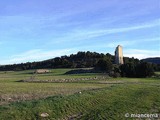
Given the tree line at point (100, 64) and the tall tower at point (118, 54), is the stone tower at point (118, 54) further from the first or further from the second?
the tree line at point (100, 64)

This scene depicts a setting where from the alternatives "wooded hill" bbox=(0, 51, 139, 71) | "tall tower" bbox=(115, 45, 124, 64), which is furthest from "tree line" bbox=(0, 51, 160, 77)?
"tall tower" bbox=(115, 45, 124, 64)

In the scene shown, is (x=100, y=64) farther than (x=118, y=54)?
No

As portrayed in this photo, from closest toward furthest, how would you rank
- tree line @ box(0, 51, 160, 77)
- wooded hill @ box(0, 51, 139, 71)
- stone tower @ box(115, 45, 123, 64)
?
tree line @ box(0, 51, 160, 77)
stone tower @ box(115, 45, 123, 64)
wooded hill @ box(0, 51, 139, 71)

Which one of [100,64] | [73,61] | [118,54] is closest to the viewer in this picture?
[100,64]

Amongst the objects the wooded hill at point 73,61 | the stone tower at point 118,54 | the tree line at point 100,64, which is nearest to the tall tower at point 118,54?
the stone tower at point 118,54

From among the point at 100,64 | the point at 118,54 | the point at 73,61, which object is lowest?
the point at 100,64

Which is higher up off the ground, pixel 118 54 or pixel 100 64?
pixel 118 54

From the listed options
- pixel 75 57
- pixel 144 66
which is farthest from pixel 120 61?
pixel 75 57

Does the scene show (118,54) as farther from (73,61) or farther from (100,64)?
(73,61)

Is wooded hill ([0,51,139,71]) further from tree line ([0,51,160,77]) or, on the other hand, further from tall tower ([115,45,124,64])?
tall tower ([115,45,124,64])

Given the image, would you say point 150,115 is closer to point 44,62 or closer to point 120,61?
point 120,61

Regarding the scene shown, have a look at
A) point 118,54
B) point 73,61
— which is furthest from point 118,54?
point 73,61

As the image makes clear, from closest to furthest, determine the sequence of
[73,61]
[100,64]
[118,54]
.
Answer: [100,64] < [118,54] < [73,61]

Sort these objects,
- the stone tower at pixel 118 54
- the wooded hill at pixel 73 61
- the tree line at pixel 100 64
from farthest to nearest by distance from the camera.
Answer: the wooded hill at pixel 73 61 → the stone tower at pixel 118 54 → the tree line at pixel 100 64
